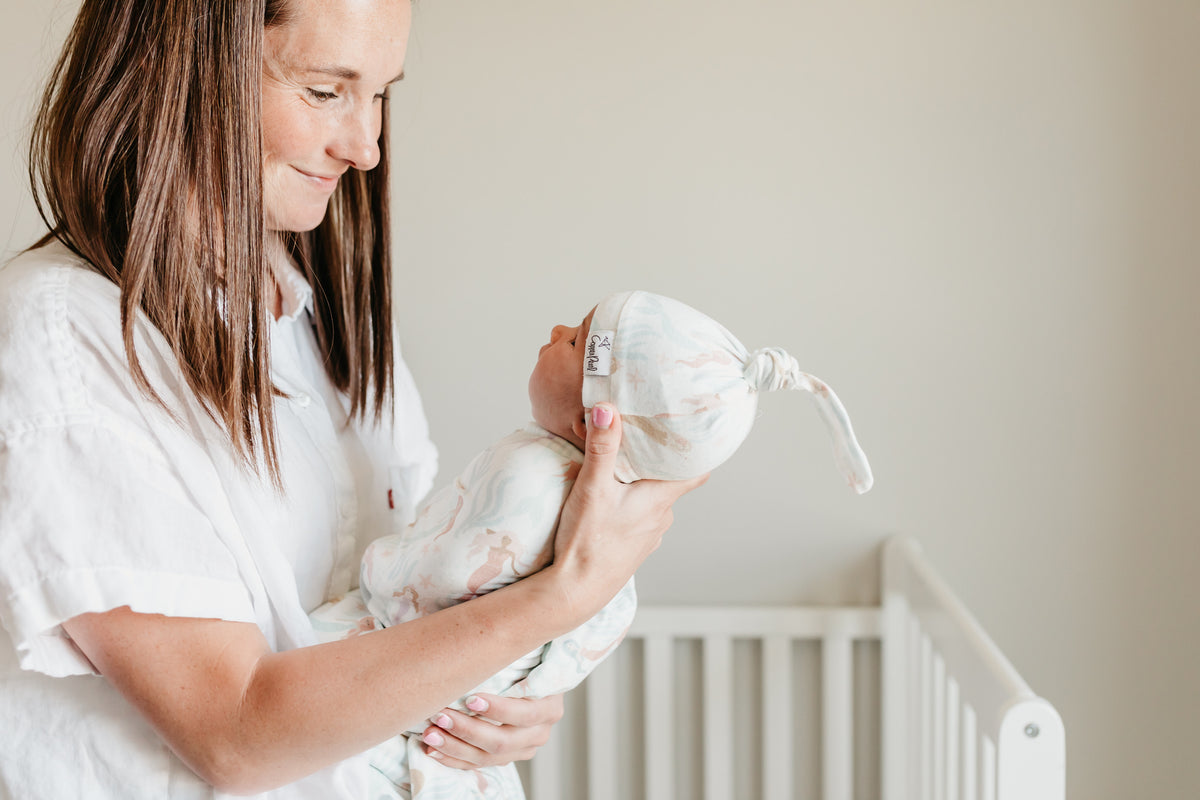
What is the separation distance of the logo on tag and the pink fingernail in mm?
46

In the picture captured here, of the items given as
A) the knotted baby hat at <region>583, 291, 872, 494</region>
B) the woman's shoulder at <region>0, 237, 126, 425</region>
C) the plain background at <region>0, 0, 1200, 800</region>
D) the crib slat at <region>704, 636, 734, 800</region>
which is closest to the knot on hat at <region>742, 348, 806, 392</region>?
the knotted baby hat at <region>583, 291, 872, 494</region>

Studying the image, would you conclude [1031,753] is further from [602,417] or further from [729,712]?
[729,712]

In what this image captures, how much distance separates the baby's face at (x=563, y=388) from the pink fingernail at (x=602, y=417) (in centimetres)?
7

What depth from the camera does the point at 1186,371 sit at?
4.79 feet

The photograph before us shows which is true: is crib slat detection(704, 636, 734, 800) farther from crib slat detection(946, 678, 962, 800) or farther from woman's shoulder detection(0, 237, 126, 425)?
A: woman's shoulder detection(0, 237, 126, 425)

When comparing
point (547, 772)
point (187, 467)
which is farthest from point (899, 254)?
point (187, 467)

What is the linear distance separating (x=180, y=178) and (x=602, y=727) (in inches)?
44.9

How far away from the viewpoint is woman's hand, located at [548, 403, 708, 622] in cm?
80

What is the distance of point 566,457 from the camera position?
87 cm

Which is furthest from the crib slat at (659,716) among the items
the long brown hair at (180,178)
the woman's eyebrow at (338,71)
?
the woman's eyebrow at (338,71)

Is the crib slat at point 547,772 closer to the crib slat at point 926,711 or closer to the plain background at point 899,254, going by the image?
the plain background at point 899,254

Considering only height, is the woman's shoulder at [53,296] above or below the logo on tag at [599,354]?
above

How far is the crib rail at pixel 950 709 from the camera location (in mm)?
937

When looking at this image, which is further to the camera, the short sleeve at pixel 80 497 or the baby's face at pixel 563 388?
the baby's face at pixel 563 388
